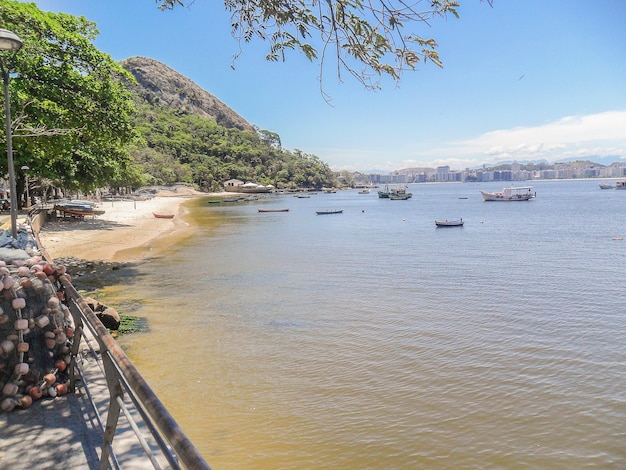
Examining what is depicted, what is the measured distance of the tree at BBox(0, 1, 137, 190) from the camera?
1254cm

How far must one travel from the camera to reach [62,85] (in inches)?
512

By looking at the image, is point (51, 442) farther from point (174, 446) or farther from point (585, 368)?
point (585, 368)

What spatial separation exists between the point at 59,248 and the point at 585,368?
74.6 ft

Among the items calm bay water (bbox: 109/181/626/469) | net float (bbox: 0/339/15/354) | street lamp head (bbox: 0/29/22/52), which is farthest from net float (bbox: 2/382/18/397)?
street lamp head (bbox: 0/29/22/52)

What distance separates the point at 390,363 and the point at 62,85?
1201cm

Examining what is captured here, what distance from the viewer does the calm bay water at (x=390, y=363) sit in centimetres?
635

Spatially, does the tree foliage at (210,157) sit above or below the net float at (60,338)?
above

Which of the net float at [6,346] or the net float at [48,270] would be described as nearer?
the net float at [6,346]

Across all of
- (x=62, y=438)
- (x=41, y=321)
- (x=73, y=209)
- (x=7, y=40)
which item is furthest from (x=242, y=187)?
(x=62, y=438)

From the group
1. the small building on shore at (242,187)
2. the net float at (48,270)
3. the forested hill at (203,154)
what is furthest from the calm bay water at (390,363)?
the small building on shore at (242,187)

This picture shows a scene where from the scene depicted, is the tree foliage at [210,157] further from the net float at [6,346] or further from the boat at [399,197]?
the net float at [6,346]

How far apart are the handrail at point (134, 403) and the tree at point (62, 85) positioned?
10.9 meters

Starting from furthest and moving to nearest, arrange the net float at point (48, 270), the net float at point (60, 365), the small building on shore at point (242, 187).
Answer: the small building on shore at point (242, 187) < the net float at point (48, 270) < the net float at point (60, 365)

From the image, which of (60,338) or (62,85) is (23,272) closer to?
(60,338)
